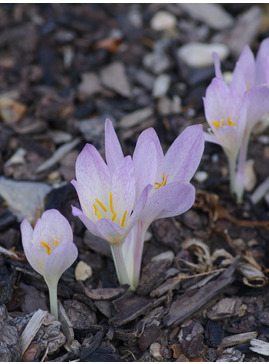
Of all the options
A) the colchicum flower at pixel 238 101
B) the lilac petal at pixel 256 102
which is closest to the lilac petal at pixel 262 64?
the colchicum flower at pixel 238 101

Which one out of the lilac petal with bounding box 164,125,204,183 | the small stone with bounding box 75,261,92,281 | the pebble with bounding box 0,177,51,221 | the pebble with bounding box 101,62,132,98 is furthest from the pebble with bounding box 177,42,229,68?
the small stone with bounding box 75,261,92,281

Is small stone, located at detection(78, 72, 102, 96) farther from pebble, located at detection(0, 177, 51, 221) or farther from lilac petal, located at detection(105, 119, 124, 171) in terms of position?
lilac petal, located at detection(105, 119, 124, 171)

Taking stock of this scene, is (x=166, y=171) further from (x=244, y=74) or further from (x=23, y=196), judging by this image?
(x=23, y=196)

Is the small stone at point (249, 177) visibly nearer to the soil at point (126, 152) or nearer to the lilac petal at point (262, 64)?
the soil at point (126, 152)

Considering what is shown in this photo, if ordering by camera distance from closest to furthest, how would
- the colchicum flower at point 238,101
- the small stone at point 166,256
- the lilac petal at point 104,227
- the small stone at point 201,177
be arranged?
the lilac petal at point 104,227 < the colchicum flower at point 238,101 < the small stone at point 166,256 < the small stone at point 201,177

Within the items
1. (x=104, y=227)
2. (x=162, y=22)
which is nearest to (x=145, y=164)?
(x=104, y=227)

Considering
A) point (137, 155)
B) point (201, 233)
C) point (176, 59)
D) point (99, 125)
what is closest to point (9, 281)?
point (137, 155)
